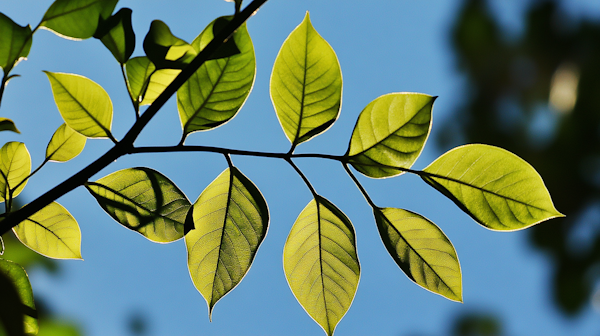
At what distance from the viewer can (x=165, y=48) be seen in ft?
1.22

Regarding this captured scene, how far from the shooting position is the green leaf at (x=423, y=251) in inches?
16.0

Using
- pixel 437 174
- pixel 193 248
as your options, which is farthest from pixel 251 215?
pixel 437 174

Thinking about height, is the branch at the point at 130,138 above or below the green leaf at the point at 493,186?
above

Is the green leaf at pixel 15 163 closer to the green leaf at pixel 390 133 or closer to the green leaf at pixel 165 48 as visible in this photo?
the green leaf at pixel 165 48

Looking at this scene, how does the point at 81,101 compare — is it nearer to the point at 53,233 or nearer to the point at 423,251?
the point at 53,233

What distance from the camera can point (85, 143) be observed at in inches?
20.0

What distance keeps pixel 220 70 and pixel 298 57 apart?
0.08 meters

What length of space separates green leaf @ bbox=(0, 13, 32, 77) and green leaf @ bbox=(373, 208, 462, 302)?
1.24 ft

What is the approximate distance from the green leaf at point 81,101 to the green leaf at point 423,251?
296 millimetres

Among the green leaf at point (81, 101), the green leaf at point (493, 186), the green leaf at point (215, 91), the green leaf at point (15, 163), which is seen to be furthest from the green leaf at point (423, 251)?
the green leaf at point (15, 163)

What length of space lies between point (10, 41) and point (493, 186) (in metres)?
0.48

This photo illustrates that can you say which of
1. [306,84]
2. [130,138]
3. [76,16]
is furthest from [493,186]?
[76,16]

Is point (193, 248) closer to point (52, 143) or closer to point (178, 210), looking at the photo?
point (178, 210)

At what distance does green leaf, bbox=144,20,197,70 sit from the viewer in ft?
1.20
